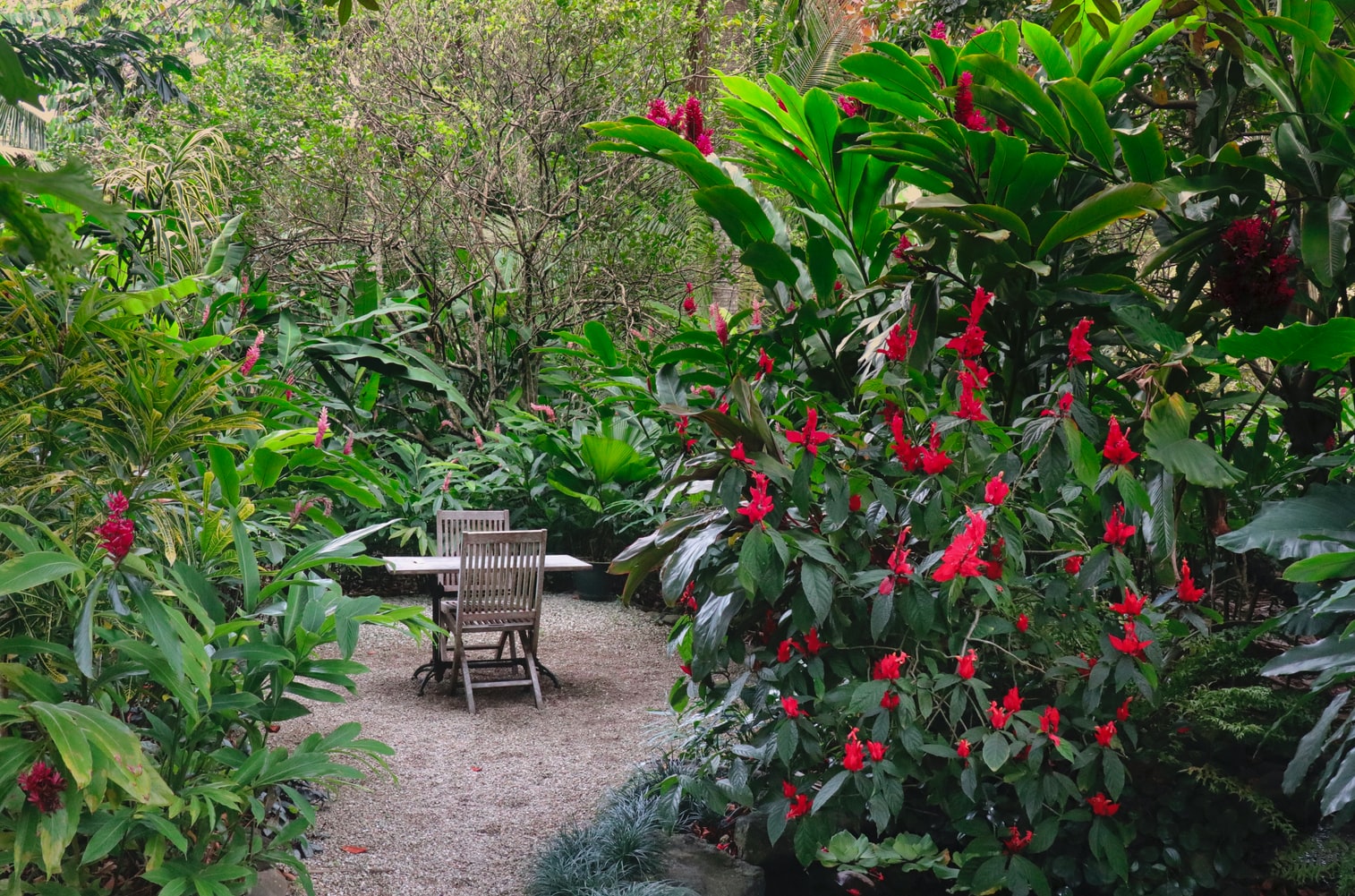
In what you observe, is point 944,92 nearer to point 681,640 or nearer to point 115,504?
point 681,640

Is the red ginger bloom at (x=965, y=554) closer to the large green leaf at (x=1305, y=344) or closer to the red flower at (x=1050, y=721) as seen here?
the red flower at (x=1050, y=721)

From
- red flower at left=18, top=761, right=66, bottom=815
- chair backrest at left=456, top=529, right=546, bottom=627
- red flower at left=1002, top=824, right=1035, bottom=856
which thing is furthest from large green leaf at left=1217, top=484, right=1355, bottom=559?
chair backrest at left=456, top=529, right=546, bottom=627

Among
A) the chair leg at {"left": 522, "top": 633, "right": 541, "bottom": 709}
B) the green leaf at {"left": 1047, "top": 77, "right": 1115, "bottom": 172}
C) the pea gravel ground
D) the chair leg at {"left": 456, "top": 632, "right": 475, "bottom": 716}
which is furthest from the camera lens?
the chair leg at {"left": 522, "top": 633, "right": 541, "bottom": 709}

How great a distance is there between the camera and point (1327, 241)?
2074 millimetres

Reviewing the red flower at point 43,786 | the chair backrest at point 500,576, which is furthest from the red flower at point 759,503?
the chair backrest at point 500,576

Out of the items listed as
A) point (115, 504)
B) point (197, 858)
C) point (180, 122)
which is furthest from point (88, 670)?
point (180, 122)

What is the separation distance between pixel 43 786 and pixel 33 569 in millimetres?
416

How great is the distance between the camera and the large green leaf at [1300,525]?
1.94 metres

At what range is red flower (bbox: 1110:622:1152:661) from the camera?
2.00 m

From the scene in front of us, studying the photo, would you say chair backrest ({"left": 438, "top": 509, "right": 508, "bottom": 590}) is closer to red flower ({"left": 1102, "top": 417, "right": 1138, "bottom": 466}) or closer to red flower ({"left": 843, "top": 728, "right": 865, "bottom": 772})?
red flower ({"left": 843, "top": 728, "right": 865, "bottom": 772})

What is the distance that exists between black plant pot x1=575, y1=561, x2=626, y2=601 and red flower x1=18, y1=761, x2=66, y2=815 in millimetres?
5459

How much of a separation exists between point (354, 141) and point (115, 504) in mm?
5983

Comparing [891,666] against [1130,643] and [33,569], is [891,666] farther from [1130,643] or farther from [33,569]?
[33,569]

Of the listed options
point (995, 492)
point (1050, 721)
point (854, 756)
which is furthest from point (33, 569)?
point (1050, 721)
